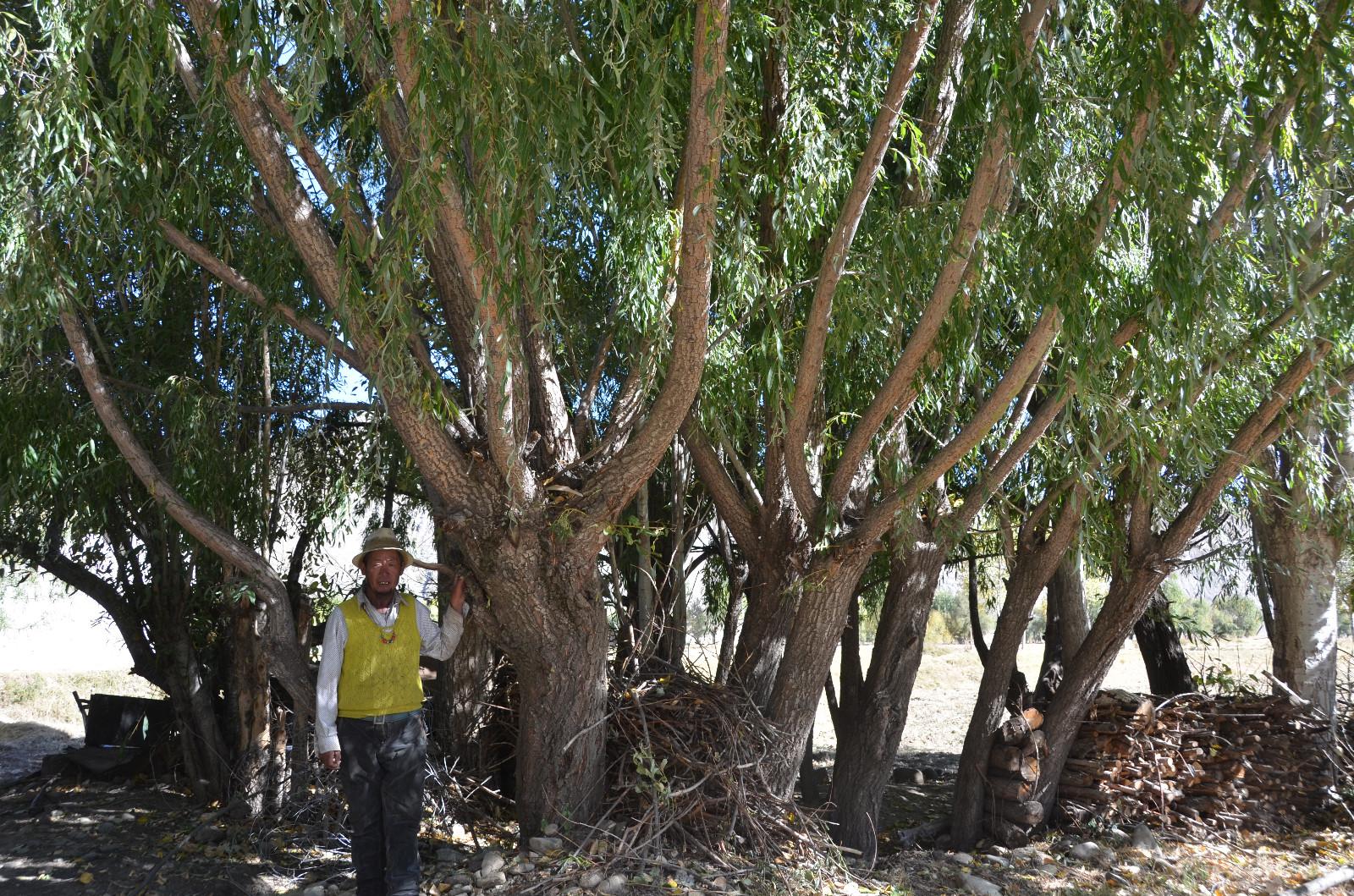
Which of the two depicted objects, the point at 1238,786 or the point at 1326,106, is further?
the point at 1238,786

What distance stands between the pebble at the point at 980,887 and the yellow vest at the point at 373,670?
3.35 metres

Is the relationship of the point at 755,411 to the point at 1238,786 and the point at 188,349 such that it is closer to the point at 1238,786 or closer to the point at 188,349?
the point at 188,349

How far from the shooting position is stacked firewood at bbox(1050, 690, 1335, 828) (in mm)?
8352

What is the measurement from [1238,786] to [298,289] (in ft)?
25.7

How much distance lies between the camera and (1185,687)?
9.63m

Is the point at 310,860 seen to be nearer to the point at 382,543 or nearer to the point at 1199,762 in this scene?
the point at 382,543

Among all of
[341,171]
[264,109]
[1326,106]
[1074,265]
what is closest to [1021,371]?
[1074,265]

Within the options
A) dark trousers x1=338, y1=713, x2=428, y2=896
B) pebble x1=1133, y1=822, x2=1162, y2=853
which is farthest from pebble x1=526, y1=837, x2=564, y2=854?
pebble x1=1133, y1=822, x2=1162, y2=853

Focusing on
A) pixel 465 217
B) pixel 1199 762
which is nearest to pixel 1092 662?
pixel 1199 762

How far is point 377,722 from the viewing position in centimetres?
501

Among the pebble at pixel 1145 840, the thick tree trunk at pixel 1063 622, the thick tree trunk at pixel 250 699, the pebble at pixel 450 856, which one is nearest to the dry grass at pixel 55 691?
the thick tree trunk at pixel 250 699

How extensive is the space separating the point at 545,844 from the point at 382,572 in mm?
1611

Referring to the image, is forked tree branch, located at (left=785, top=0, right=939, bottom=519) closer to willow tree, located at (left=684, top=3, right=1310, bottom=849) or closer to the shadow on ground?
willow tree, located at (left=684, top=3, right=1310, bottom=849)

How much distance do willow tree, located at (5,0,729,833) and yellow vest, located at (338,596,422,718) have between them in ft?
1.84
